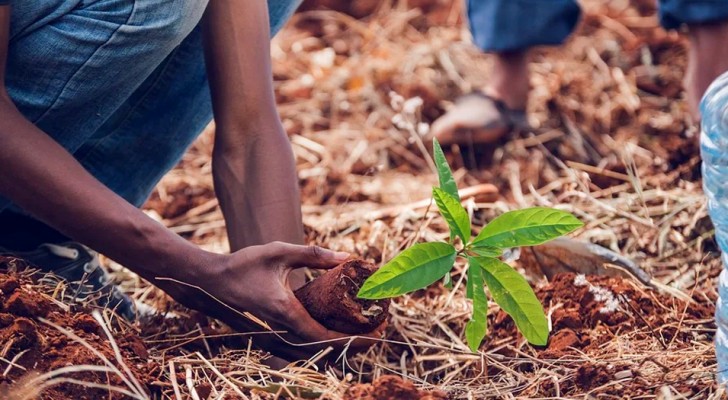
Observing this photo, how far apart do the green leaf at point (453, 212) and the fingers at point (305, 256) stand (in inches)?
7.3

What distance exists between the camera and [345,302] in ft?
4.51

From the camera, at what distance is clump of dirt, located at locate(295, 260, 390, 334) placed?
1373 mm

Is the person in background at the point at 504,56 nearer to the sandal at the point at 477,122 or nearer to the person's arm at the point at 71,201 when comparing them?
the sandal at the point at 477,122

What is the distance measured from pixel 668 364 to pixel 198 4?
2.99 ft

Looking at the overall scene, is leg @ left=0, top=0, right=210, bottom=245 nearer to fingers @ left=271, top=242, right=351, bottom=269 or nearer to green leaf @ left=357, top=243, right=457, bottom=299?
fingers @ left=271, top=242, right=351, bottom=269

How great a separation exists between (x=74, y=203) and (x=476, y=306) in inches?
23.2

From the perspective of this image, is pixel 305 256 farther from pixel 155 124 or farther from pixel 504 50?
pixel 504 50

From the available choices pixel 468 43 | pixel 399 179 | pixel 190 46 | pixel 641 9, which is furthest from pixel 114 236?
pixel 641 9

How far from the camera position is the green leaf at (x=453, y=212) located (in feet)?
4.32

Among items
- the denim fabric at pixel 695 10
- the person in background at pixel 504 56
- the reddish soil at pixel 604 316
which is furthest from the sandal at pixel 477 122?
the reddish soil at pixel 604 316

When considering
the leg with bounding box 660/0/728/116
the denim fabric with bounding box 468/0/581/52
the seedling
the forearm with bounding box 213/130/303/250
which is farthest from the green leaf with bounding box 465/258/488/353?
the denim fabric with bounding box 468/0/581/52

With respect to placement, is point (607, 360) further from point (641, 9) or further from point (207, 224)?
point (641, 9)

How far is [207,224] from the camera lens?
230 centimetres

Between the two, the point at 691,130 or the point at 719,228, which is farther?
the point at 691,130
